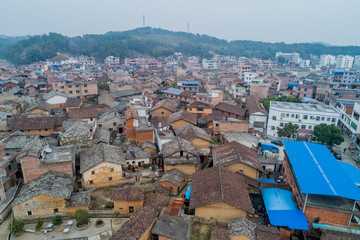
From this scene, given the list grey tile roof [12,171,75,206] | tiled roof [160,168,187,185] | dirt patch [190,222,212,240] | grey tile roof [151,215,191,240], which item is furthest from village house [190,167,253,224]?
grey tile roof [12,171,75,206]

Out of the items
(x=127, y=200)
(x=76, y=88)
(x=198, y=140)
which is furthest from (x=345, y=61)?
(x=127, y=200)

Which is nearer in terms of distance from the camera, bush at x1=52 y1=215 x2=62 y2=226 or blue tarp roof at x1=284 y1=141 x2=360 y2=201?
blue tarp roof at x1=284 y1=141 x2=360 y2=201

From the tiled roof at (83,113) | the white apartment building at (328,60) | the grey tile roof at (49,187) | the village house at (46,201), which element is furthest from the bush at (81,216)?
the white apartment building at (328,60)

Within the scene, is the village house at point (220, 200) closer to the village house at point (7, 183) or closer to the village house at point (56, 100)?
the village house at point (7, 183)

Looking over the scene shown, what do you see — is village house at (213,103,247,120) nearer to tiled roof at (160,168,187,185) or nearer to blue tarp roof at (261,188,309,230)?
tiled roof at (160,168,187,185)

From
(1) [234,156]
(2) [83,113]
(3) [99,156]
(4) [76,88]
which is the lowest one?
(3) [99,156]

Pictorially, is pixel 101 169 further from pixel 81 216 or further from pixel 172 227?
pixel 172 227
